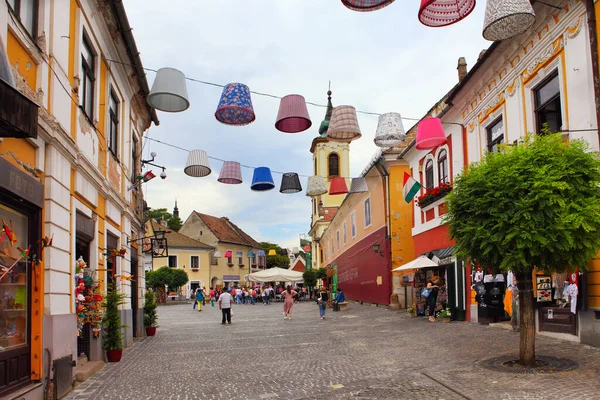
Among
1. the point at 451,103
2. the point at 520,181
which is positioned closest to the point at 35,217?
the point at 520,181

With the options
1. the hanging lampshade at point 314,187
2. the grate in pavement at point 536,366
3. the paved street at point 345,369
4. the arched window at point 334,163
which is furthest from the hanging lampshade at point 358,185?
the arched window at point 334,163

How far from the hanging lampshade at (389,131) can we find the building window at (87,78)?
6391 mm

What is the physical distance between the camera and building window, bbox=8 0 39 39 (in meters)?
7.05

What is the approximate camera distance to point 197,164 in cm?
1562

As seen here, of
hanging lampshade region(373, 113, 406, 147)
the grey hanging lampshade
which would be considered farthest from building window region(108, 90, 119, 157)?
hanging lampshade region(373, 113, 406, 147)

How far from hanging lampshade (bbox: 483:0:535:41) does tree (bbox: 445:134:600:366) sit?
2082 mm

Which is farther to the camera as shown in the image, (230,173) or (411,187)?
(411,187)

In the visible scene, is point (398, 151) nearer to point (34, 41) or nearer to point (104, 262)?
point (104, 262)

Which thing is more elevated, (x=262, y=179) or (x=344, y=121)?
(x=344, y=121)

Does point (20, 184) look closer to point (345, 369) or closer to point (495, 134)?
point (345, 369)

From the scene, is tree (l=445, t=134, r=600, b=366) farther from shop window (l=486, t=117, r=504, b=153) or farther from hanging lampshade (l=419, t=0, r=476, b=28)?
shop window (l=486, t=117, r=504, b=153)

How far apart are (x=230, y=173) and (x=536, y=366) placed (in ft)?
33.8

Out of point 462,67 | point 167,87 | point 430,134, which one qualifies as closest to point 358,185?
point 462,67

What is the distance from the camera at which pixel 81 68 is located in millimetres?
10078
